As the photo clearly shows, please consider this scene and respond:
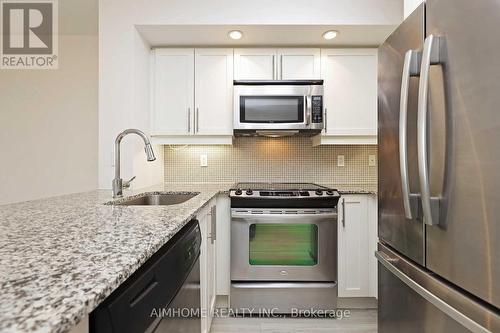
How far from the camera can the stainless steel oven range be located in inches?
83.0

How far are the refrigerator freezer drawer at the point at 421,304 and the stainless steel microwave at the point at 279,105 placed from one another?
4.29 ft

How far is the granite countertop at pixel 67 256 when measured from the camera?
0.39m

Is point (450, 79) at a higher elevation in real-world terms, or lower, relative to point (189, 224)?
higher

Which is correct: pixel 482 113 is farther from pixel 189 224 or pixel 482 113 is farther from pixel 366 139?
pixel 366 139

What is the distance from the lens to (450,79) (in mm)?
785

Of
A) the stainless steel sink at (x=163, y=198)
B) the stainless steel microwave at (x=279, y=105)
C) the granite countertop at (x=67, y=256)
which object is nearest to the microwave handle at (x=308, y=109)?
the stainless steel microwave at (x=279, y=105)

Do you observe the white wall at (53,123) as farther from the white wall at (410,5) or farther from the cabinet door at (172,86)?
the white wall at (410,5)

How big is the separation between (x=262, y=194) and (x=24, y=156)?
2.56 meters

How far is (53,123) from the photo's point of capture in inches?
112

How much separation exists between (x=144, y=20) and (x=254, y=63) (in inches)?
36.7

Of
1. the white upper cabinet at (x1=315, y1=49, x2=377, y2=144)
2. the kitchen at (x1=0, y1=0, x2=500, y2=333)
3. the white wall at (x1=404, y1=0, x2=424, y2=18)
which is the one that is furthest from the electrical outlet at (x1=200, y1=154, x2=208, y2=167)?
the white wall at (x1=404, y1=0, x2=424, y2=18)

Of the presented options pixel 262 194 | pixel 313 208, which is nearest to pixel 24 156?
pixel 262 194

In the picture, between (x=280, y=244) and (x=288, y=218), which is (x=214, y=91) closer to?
(x=288, y=218)

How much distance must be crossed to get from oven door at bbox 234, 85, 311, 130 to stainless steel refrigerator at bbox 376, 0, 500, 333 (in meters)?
1.21
